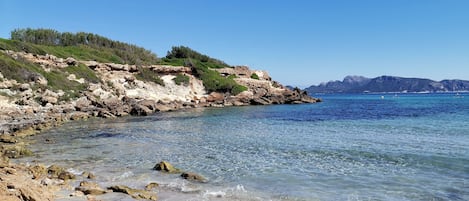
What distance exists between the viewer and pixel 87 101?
156 ft

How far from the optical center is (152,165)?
15.6 meters

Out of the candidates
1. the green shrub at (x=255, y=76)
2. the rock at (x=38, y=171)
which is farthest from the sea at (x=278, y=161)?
the green shrub at (x=255, y=76)

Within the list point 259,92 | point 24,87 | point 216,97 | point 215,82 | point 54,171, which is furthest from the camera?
point 259,92

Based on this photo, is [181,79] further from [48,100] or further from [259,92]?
[48,100]

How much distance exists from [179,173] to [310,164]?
5.30m

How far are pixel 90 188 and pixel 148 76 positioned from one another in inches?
2136

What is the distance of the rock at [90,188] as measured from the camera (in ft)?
36.2

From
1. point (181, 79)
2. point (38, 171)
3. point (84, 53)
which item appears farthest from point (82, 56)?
point (38, 171)

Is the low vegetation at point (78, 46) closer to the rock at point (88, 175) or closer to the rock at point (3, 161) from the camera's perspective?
the rock at point (3, 161)

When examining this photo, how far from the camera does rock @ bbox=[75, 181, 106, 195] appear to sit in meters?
11.0

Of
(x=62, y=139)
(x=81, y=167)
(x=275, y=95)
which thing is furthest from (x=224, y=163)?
(x=275, y=95)

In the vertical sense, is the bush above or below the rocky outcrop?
above

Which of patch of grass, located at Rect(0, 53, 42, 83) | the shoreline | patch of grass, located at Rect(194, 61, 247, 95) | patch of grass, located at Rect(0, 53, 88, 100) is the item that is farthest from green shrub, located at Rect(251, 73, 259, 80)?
the shoreline

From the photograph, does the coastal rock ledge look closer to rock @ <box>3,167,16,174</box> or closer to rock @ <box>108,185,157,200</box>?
rock @ <box>3,167,16,174</box>
